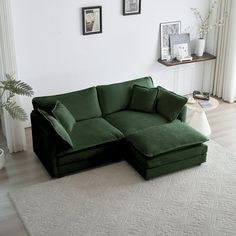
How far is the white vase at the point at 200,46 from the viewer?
6.86 meters

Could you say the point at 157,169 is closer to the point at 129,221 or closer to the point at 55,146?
the point at 129,221

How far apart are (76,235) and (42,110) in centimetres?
169

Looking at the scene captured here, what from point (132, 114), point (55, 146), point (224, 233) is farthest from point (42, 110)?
point (224, 233)

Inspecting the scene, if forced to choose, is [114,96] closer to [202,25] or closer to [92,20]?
[92,20]

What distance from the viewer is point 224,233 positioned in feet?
13.4

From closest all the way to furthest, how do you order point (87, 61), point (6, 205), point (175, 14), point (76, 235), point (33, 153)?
1. point (76, 235)
2. point (6, 205)
3. point (33, 153)
4. point (87, 61)
5. point (175, 14)

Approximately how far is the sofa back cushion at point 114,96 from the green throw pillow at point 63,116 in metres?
0.58

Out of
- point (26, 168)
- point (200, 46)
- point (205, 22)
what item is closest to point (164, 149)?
point (26, 168)

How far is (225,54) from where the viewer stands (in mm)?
6949

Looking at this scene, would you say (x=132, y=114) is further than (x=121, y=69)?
No

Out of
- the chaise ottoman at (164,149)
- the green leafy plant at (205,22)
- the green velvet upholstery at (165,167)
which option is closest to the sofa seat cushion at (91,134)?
the chaise ottoman at (164,149)

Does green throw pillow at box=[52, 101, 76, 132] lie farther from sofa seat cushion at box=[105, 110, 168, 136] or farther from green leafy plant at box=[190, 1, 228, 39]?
green leafy plant at box=[190, 1, 228, 39]

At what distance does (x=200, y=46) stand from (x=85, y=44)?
1955 mm

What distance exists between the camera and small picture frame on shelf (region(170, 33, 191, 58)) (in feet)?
22.1
